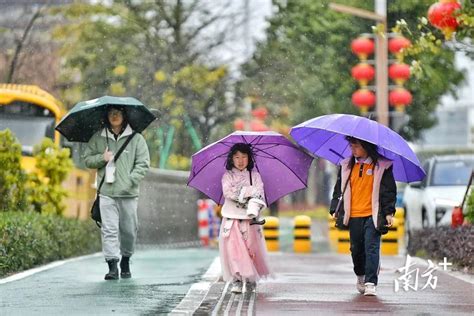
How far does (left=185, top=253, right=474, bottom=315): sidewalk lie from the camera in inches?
364

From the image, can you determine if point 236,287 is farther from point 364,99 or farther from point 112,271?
point 364,99

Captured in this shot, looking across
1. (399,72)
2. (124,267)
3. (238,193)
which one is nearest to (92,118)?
(124,267)

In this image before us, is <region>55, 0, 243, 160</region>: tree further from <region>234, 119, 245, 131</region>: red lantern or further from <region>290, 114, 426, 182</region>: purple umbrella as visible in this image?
<region>290, 114, 426, 182</region>: purple umbrella

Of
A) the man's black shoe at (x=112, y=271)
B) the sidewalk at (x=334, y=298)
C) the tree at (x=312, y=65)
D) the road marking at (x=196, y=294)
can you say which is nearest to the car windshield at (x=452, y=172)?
the sidewalk at (x=334, y=298)

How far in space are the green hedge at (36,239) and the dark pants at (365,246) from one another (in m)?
3.46

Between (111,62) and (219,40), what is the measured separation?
3.17 m

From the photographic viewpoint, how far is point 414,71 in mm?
13500

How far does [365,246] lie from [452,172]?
9923 mm

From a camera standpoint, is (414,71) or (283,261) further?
(283,261)

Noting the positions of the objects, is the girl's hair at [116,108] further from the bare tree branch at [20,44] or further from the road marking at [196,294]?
the bare tree branch at [20,44]

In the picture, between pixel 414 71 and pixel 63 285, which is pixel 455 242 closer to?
pixel 414 71

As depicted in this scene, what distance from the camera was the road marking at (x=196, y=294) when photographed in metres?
9.07

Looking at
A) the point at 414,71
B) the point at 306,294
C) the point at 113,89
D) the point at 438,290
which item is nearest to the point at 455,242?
the point at 414,71

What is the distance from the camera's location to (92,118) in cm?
1220
